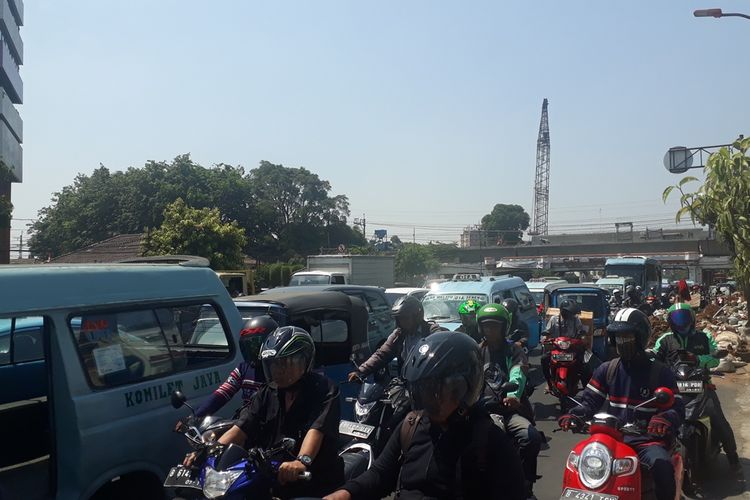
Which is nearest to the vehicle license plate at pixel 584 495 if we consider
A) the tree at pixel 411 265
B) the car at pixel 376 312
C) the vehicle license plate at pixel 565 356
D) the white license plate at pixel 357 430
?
the white license plate at pixel 357 430

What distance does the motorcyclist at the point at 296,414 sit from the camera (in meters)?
3.91

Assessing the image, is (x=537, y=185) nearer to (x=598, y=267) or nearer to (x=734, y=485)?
(x=598, y=267)

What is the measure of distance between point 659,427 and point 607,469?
74 centimetres

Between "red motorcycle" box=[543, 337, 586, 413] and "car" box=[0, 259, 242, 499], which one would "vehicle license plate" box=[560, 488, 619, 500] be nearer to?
"car" box=[0, 259, 242, 499]

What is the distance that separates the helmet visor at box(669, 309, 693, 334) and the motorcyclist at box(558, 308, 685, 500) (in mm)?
1942

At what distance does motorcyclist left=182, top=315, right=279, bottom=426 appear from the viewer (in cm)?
510

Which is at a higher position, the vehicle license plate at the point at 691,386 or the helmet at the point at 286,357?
the helmet at the point at 286,357

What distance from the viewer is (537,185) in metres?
128

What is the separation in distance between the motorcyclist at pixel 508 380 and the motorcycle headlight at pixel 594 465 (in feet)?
1.58

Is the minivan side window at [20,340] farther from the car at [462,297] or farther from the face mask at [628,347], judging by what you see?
the car at [462,297]

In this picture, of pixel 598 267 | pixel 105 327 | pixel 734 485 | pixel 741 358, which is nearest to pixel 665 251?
pixel 598 267

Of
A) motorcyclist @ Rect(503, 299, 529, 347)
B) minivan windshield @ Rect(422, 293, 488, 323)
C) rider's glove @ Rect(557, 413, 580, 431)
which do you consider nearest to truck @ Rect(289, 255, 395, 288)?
minivan windshield @ Rect(422, 293, 488, 323)

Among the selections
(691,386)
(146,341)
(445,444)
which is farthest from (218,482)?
(691,386)

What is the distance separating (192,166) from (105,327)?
5001cm
